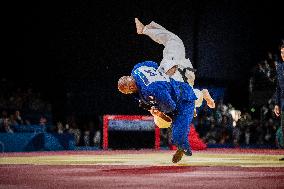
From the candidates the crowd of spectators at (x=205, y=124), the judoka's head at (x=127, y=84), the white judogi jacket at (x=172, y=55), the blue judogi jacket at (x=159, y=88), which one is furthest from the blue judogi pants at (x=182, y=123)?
the crowd of spectators at (x=205, y=124)

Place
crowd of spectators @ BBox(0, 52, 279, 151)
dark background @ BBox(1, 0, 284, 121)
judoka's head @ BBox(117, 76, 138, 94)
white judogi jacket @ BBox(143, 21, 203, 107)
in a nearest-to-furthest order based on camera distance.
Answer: judoka's head @ BBox(117, 76, 138, 94) → white judogi jacket @ BBox(143, 21, 203, 107) → crowd of spectators @ BBox(0, 52, 279, 151) → dark background @ BBox(1, 0, 284, 121)

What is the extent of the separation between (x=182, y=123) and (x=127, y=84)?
988 mm

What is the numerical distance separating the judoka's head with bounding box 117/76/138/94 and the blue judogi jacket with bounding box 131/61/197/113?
2.3 inches

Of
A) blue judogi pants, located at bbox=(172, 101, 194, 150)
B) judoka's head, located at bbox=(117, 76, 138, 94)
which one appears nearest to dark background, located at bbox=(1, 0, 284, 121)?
blue judogi pants, located at bbox=(172, 101, 194, 150)

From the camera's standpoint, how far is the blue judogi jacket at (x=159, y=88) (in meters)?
6.20

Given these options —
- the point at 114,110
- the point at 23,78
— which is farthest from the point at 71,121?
the point at 23,78

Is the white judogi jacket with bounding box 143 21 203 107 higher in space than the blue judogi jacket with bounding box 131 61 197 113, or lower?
higher

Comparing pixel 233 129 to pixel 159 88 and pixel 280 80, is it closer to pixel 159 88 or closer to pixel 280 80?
pixel 280 80

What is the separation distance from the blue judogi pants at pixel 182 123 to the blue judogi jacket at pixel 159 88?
0.36 ft

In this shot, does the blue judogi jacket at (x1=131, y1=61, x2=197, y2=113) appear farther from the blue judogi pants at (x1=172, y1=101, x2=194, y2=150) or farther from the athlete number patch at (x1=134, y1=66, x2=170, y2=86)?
the blue judogi pants at (x1=172, y1=101, x2=194, y2=150)

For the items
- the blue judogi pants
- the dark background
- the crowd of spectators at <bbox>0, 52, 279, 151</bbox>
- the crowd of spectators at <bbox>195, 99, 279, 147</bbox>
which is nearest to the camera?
the blue judogi pants

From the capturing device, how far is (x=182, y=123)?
21.7ft

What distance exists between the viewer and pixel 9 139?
14.6 metres

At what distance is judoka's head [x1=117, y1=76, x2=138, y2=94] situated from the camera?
242 inches
